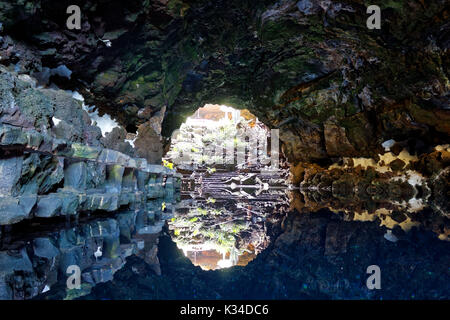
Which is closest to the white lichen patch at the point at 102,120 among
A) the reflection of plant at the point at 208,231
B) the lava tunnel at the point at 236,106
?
the lava tunnel at the point at 236,106

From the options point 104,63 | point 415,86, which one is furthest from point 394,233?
point 104,63

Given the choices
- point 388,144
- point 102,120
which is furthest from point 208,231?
point 388,144

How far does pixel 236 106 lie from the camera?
55.9 feet

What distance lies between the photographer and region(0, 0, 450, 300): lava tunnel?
195 cm

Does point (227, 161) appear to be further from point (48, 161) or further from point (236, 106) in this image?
point (48, 161)

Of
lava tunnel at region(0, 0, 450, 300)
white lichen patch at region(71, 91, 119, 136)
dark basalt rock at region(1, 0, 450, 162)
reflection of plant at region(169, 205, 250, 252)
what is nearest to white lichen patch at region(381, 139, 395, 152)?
lava tunnel at region(0, 0, 450, 300)

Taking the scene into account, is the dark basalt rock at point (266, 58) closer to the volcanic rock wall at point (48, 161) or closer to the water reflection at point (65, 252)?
the volcanic rock wall at point (48, 161)

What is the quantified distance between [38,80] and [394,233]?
264 inches

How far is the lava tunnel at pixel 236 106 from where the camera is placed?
6.40ft

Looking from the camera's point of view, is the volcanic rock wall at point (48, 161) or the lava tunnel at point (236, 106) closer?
the lava tunnel at point (236, 106)

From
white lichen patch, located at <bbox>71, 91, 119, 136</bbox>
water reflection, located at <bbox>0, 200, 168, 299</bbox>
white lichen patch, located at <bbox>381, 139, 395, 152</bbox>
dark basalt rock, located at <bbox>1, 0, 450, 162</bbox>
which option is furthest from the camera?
white lichen patch, located at <bbox>381, 139, 395, 152</bbox>

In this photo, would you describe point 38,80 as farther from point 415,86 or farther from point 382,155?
point 382,155

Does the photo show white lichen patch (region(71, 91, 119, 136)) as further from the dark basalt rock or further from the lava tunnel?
the dark basalt rock

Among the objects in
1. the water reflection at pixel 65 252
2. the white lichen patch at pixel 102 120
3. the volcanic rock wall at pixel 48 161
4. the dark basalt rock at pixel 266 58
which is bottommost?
the water reflection at pixel 65 252
